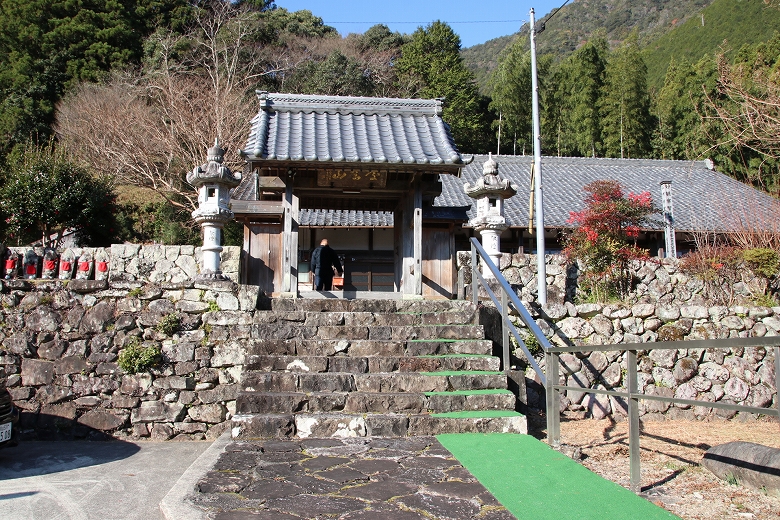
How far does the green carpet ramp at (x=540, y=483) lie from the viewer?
3.42 m

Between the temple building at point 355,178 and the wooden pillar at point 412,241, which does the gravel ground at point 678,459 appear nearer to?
the wooden pillar at point 412,241

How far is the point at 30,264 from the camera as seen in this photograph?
25.5 ft

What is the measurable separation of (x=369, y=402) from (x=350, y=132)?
4.92 meters

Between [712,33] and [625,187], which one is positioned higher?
[712,33]

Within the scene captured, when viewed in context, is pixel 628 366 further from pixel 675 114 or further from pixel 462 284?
pixel 675 114

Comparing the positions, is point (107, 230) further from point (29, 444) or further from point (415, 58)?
point (415, 58)

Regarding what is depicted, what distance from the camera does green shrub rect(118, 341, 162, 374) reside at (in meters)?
7.05

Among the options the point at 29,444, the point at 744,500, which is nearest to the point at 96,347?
the point at 29,444

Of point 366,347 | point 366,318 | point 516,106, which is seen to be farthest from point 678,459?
point 516,106

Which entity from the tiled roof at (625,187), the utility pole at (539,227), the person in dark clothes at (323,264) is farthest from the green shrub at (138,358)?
the tiled roof at (625,187)

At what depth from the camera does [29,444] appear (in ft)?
22.0

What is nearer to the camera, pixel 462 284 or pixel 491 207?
pixel 462 284

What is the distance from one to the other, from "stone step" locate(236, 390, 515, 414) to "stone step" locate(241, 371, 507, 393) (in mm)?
141

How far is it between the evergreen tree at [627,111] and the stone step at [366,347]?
22.1 m
